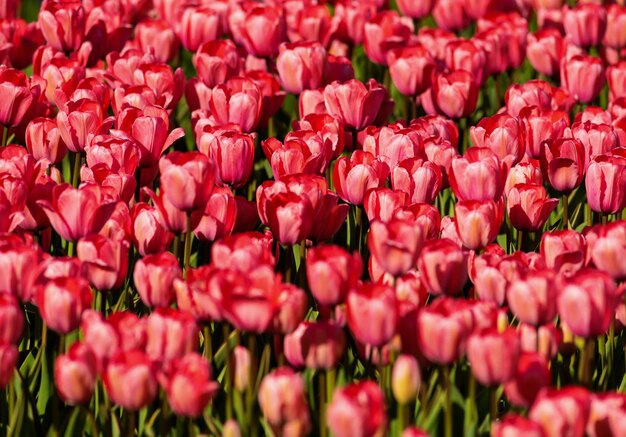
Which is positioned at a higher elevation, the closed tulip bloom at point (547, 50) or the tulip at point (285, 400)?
the tulip at point (285, 400)

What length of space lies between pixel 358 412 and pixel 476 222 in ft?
3.26

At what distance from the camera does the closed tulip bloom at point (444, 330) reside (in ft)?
8.34

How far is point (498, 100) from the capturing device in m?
5.29

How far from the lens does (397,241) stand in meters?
2.81

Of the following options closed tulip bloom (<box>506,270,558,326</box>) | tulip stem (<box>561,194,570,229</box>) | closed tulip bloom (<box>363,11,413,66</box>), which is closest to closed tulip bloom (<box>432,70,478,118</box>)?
closed tulip bloom (<box>363,11,413,66</box>)

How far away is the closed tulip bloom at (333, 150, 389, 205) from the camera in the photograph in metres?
3.56

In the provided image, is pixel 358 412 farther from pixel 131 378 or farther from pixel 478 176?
pixel 478 176

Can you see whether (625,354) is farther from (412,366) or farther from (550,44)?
(550,44)

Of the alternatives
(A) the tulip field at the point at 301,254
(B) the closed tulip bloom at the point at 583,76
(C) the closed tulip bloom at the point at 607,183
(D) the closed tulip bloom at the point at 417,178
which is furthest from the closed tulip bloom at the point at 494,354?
(B) the closed tulip bloom at the point at 583,76

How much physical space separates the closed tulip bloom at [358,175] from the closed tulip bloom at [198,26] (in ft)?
5.66

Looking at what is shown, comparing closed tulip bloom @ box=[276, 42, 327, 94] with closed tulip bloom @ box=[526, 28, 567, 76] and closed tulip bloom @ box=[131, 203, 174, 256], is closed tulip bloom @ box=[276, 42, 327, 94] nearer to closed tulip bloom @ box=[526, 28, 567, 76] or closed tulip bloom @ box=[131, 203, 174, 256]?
closed tulip bloom @ box=[526, 28, 567, 76]

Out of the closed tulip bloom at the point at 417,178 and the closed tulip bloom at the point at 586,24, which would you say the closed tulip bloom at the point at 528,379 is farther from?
the closed tulip bloom at the point at 586,24

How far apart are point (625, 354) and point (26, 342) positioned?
1714 mm

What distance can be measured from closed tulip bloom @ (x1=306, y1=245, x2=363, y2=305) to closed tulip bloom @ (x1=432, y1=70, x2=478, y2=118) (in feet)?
6.29
